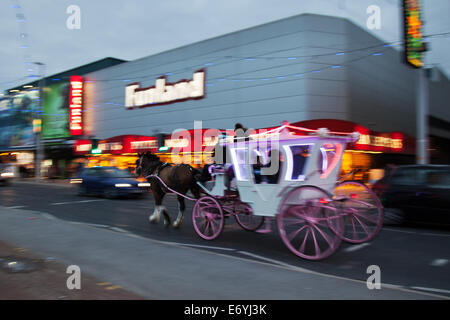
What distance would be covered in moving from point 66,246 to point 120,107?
27.4m

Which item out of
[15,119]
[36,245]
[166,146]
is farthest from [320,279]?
[15,119]

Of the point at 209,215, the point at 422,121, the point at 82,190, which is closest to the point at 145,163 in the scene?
the point at 209,215

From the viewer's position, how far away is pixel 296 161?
20.5ft

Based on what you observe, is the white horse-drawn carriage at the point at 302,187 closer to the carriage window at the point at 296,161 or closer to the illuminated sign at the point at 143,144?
the carriage window at the point at 296,161

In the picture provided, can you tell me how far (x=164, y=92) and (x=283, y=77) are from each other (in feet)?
34.6

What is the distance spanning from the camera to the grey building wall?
21375 millimetres

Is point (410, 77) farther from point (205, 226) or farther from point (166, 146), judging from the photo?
point (205, 226)

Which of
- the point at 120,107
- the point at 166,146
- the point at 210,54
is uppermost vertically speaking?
the point at 210,54

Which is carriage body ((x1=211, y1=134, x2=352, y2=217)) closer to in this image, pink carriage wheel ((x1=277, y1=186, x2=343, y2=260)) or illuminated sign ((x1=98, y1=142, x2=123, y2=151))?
pink carriage wheel ((x1=277, y1=186, x2=343, y2=260))

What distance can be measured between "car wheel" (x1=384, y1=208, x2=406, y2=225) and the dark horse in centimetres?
494

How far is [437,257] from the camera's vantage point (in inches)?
247

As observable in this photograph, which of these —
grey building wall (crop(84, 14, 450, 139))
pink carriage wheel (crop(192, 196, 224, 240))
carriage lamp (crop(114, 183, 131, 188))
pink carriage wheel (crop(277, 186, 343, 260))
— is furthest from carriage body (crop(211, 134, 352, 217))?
grey building wall (crop(84, 14, 450, 139))

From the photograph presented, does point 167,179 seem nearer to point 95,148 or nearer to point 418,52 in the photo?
point 418,52

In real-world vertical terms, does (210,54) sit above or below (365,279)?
above
